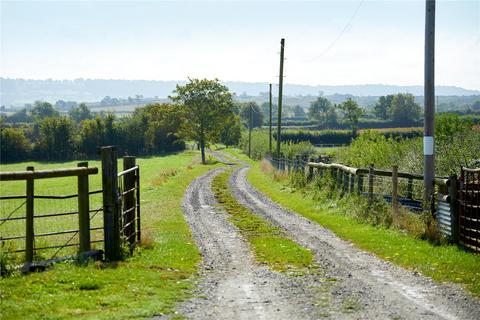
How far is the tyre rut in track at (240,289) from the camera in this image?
812cm

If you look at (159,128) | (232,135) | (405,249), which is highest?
(159,128)

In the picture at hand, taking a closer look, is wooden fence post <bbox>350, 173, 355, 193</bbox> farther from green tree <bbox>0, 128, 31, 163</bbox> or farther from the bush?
green tree <bbox>0, 128, 31, 163</bbox>

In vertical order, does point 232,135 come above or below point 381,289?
above

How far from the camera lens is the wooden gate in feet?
41.3

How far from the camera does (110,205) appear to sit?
1143 centimetres

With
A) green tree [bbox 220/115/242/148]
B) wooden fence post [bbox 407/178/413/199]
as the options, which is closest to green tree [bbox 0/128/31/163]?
green tree [bbox 220/115/242/148]

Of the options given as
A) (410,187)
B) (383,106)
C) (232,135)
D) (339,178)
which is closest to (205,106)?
(232,135)

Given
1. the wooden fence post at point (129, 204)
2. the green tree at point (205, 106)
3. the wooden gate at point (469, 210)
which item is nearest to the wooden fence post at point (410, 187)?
the wooden gate at point (469, 210)

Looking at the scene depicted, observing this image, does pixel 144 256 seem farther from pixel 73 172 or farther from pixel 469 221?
pixel 469 221

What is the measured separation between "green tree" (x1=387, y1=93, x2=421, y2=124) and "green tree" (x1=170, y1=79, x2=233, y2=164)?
316 ft

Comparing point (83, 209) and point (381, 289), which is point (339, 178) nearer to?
point (381, 289)

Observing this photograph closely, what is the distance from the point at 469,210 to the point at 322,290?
5.44m

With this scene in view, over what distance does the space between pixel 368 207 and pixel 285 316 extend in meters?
10.4

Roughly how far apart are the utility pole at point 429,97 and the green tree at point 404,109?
5960 inches
